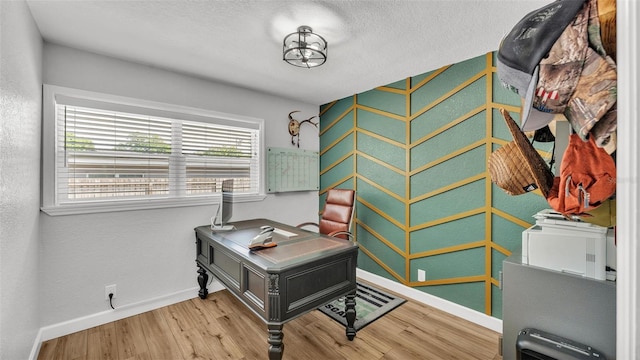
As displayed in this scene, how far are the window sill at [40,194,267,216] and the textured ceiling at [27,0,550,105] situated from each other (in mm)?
1317

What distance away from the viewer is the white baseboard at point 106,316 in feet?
6.86

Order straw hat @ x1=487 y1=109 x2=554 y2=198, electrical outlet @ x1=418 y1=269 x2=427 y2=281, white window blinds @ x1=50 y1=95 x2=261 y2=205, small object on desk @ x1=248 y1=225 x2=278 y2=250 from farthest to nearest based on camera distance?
electrical outlet @ x1=418 y1=269 x2=427 y2=281
white window blinds @ x1=50 y1=95 x2=261 y2=205
small object on desk @ x1=248 y1=225 x2=278 y2=250
straw hat @ x1=487 y1=109 x2=554 y2=198

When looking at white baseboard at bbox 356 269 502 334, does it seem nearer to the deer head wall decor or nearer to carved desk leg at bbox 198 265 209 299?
carved desk leg at bbox 198 265 209 299

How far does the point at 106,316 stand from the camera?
235 centimetres

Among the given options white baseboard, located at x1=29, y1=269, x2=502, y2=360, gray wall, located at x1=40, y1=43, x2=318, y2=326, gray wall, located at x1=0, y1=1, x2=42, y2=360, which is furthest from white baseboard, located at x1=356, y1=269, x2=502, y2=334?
gray wall, located at x1=0, y1=1, x2=42, y2=360

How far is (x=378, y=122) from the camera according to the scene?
10.5 feet

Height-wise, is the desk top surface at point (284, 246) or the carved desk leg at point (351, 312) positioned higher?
the desk top surface at point (284, 246)

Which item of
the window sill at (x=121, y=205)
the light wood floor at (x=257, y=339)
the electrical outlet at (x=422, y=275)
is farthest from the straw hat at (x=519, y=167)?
the window sill at (x=121, y=205)

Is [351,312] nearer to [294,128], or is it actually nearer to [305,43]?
[305,43]

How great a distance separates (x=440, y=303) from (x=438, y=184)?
118 centimetres

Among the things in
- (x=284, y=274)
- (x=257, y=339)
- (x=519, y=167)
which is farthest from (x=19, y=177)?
(x=519, y=167)

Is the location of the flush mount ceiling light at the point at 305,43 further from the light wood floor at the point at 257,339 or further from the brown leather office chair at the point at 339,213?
the light wood floor at the point at 257,339

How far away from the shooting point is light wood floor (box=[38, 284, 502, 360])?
1.97m

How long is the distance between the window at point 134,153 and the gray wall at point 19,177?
16cm
